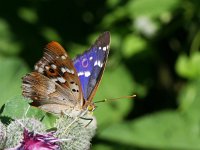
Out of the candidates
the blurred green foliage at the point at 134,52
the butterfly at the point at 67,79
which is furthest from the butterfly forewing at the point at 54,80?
the blurred green foliage at the point at 134,52

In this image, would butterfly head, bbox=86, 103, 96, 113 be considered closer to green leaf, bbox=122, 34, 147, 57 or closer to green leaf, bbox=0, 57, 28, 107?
green leaf, bbox=0, 57, 28, 107

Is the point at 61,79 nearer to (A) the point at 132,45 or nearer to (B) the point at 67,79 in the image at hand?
(B) the point at 67,79

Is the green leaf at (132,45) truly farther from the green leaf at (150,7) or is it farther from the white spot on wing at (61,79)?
the white spot on wing at (61,79)

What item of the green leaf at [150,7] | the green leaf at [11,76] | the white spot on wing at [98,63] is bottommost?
the white spot on wing at [98,63]

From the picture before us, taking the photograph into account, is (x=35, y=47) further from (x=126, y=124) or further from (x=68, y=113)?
(x=68, y=113)

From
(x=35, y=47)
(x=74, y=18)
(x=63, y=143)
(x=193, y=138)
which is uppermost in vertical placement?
(x=74, y=18)

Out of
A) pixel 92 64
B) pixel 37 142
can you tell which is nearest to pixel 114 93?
pixel 92 64

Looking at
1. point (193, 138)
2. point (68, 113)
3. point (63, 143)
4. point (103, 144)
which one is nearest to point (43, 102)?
point (68, 113)

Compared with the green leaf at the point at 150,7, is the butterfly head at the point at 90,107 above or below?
below
